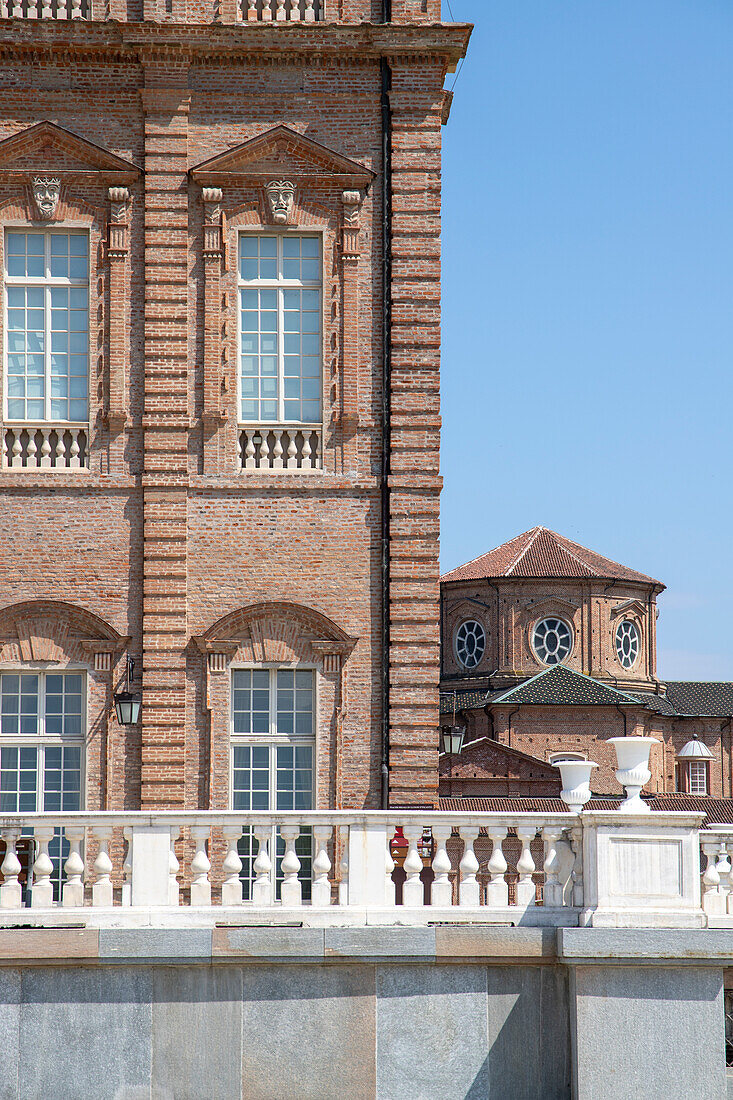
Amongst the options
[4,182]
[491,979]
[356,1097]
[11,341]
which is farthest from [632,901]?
[4,182]

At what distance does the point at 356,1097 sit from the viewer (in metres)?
12.7

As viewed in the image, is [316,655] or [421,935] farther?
[316,655]

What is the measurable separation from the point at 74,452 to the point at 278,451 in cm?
276

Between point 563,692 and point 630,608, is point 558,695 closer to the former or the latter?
point 563,692

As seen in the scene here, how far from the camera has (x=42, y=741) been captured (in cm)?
1880

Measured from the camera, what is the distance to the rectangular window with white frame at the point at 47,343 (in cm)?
1934

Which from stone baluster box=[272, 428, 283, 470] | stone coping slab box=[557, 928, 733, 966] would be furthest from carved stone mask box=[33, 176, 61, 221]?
stone coping slab box=[557, 928, 733, 966]

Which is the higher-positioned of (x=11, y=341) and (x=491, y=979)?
(x=11, y=341)

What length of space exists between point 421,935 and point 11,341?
10.7 meters

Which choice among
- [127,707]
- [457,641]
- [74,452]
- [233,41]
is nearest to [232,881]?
[127,707]

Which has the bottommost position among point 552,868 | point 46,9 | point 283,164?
point 552,868

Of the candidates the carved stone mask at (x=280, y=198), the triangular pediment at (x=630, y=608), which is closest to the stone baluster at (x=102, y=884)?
the carved stone mask at (x=280, y=198)

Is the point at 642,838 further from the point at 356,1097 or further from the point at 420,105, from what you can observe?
the point at 420,105

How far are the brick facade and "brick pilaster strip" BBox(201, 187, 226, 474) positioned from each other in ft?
0.11
